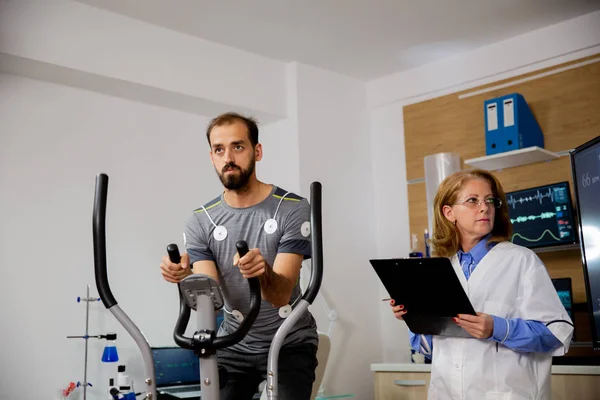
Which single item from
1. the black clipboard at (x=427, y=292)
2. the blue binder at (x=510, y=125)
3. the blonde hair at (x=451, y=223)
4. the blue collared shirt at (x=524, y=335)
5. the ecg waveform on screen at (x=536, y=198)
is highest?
the blue binder at (x=510, y=125)

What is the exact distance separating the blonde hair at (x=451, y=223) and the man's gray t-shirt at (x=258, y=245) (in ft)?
2.10

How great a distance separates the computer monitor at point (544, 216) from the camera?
385cm

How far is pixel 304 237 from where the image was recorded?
174 centimetres

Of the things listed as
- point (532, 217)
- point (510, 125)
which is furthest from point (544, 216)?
point (510, 125)

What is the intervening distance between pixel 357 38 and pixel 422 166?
3.38 feet

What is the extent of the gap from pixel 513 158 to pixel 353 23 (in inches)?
50.6

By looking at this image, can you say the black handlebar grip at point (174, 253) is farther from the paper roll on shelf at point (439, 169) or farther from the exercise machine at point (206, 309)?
the paper roll on shelf at point (439, 169)

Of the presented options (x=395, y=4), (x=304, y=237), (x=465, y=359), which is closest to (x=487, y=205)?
(x=465, y=359)

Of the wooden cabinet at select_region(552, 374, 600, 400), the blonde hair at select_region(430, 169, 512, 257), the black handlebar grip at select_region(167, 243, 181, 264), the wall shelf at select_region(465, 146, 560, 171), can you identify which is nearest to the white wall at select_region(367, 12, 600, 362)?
the wall shelf at select_region(465, 146, 560, 171)

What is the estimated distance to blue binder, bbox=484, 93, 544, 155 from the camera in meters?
4.11

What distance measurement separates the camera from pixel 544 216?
395 centimetres

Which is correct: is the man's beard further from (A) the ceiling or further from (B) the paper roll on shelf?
(B) the paper roll on shelf

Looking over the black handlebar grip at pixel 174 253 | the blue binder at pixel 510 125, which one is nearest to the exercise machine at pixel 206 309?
the black handlebar grip at pixel 174 253

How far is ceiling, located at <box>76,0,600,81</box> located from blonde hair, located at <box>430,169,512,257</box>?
1993 millimetres
